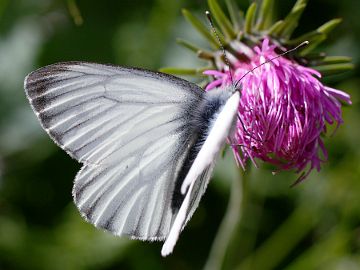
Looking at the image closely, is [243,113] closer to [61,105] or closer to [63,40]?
[61,105]

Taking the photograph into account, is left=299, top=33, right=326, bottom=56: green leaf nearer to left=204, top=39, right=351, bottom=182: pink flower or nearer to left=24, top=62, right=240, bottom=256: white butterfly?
left=204, top=39, right=351, bottom=182: pink flower

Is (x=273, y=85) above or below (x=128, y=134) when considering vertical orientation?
below

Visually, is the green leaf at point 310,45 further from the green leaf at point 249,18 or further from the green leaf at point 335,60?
the green leaf at point 249,18

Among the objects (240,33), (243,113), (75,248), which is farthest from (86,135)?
(75,248)

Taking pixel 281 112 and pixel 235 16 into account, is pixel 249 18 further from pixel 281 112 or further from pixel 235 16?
pixel 281 112

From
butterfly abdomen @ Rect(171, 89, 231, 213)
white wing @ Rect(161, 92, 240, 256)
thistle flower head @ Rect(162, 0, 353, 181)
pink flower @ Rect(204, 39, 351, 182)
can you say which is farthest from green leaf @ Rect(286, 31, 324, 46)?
white wing @ Rect(161, 92, 240, 256)

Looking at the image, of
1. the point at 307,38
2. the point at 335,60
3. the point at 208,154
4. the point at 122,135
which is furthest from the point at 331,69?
the point at 208,154

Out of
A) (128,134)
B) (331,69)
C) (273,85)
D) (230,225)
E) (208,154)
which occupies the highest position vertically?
(208,154)
